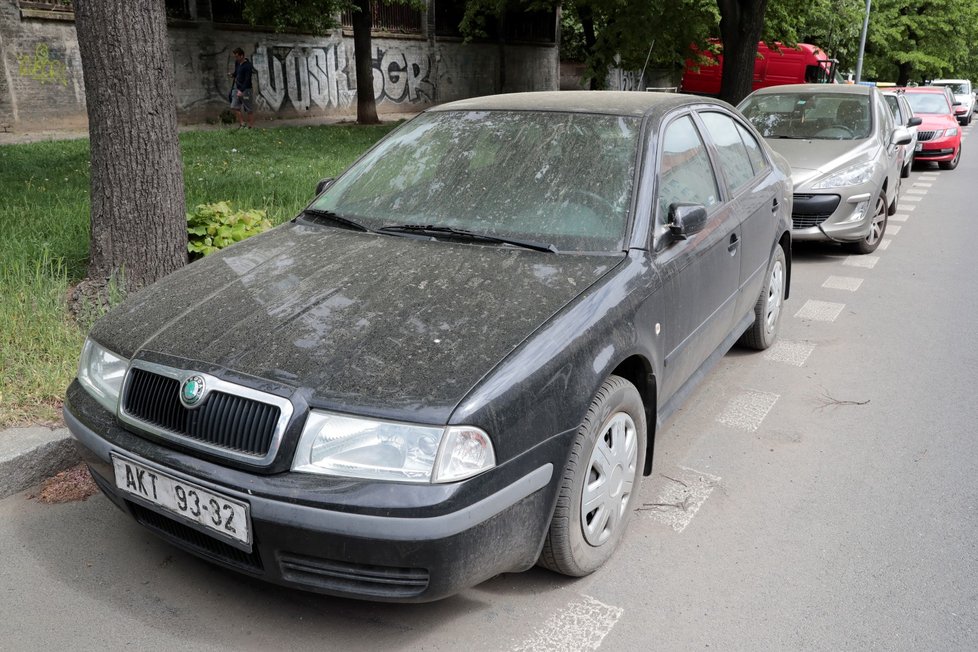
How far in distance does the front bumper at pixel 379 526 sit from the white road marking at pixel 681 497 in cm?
100

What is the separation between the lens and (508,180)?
3.52m

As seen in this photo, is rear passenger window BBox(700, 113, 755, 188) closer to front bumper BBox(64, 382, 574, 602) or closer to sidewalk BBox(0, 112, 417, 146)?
front bumper BBox(64, 382, 574, 602)

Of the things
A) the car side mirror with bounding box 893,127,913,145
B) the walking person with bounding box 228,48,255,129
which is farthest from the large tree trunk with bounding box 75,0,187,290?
the walking person with bounding box 228,48,255,129

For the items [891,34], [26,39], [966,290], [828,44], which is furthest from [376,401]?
[891,34]

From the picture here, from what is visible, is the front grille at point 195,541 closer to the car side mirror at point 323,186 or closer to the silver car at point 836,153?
the car side mirror at point 323,186

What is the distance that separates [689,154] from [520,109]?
2.75ft

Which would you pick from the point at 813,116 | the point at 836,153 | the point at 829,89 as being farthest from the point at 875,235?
the point at 829,89

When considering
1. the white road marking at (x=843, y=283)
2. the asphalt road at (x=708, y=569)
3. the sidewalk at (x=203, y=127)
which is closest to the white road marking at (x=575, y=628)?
the asphalt road at (x=708, y=569)

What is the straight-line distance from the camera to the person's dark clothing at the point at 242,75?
62.1 feet

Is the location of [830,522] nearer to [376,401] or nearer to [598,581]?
[598,581]

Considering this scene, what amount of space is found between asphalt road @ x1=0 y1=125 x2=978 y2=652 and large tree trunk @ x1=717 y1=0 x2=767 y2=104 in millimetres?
11890

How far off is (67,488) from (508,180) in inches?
90.9

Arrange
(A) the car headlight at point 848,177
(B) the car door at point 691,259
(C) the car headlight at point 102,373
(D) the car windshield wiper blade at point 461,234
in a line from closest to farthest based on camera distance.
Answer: (C) the car headlight at point 102,373, (D) the car windshield wiper blade at point 461,234, (B) the car door at point 691,259, (A) the car headlight at point 848,177

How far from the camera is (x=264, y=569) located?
95.6 inches
